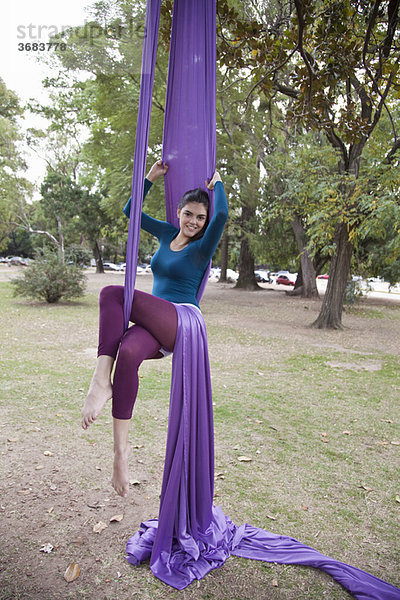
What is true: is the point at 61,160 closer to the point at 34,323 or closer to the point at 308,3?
the point at 34,323

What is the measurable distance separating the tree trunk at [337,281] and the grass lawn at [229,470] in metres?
2.83

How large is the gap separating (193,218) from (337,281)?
8.03 metres

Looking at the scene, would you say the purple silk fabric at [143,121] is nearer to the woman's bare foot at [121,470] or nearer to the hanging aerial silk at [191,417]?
the hanging aerial silk at [191,417]

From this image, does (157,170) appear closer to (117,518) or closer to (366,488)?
(117,518)

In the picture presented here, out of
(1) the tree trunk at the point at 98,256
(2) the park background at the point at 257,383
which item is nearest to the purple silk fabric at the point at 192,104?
(2) the park background at the point at 257,383

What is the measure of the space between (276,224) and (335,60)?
1417 centimetres

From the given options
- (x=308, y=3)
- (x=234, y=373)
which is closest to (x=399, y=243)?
(x=234, y=373)

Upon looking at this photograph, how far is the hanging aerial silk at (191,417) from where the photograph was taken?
200cm

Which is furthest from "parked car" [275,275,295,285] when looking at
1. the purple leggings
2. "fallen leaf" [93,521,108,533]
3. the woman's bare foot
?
the woman's bare foot

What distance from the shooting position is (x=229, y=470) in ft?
10.4

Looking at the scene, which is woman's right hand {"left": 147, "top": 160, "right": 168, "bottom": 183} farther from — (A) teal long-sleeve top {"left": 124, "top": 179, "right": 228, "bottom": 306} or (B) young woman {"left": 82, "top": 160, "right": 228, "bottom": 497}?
(A) teal long-sleeve top {"left": 124, "top": 179, "right": 228, "bottom": 306}

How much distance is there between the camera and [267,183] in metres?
14.9

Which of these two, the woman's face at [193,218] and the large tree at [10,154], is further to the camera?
the large tree at [10,154]

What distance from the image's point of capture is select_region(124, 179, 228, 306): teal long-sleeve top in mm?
2080
